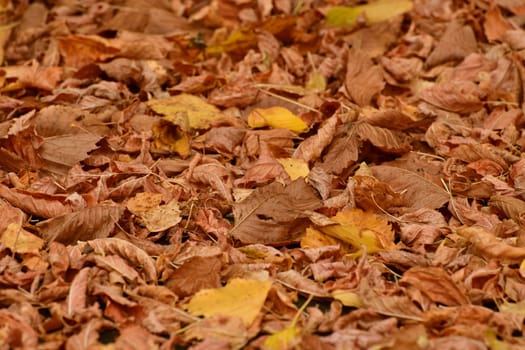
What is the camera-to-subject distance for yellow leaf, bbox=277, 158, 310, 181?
2350 mm

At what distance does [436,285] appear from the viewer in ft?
6.21

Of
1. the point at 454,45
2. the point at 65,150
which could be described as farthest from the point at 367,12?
the point at 65,150

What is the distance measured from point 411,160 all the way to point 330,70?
65cm

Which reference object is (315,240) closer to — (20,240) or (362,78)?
(20,240)

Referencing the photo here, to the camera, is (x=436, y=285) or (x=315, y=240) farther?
(x=315, y=240)

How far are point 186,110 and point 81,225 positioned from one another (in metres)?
0.71

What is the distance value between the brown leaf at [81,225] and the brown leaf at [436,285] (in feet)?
2.58

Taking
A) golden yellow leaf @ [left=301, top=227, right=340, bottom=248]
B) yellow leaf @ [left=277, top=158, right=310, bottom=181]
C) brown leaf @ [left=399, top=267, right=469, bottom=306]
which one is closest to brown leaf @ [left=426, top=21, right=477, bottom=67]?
yellow leaf @ [left=277, top=158, right=310, bottom=181]

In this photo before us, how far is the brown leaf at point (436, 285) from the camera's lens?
1.87 m

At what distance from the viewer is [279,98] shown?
108 inches

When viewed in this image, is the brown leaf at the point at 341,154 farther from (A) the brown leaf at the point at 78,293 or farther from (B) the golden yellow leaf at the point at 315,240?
(A) the brown leaf at the point at 78,293

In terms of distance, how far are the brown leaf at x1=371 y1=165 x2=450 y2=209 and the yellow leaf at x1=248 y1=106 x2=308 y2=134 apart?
0.34 metres

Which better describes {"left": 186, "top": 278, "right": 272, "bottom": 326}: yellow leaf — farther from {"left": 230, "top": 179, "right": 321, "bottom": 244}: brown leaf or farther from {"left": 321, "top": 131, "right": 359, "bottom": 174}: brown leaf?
{"left": 321, "top": 131, "right": 359, "bottom": 174}: brown leaf

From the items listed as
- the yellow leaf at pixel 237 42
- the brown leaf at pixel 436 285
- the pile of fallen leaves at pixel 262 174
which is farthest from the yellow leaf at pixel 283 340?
the yellow leaf at pixel 237 42
